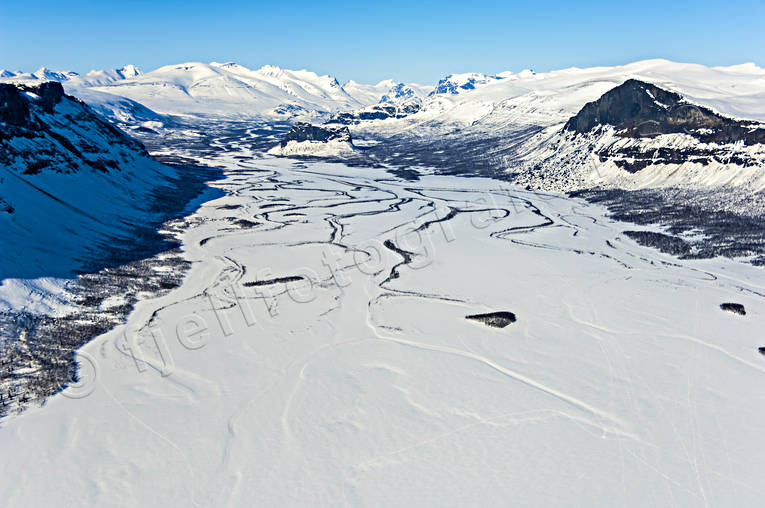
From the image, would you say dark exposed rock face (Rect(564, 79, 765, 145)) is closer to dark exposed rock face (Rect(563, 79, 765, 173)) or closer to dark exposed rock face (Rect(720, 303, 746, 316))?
dark exposed rock face (Rect(563, 79, 765, 173))

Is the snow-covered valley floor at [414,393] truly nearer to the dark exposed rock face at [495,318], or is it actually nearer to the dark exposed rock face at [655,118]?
the dark exposed rock face at [495,318]

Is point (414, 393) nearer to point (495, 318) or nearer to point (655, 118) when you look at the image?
point (495, 318)

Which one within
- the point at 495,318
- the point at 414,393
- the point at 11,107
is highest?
the point at 11,107

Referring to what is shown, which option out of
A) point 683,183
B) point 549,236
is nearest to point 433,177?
point 683,183

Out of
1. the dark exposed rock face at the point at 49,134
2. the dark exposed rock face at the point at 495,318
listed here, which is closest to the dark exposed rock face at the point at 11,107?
the dark exposed rock face at the point at 49,134

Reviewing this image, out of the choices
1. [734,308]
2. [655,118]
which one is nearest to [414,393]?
[734,308]

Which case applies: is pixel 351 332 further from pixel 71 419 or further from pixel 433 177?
pixel 433 177

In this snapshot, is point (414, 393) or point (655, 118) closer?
point (414, 393)

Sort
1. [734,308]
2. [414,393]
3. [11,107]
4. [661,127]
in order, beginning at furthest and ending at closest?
[661,127], [11,107], [734,308], [414,393]
